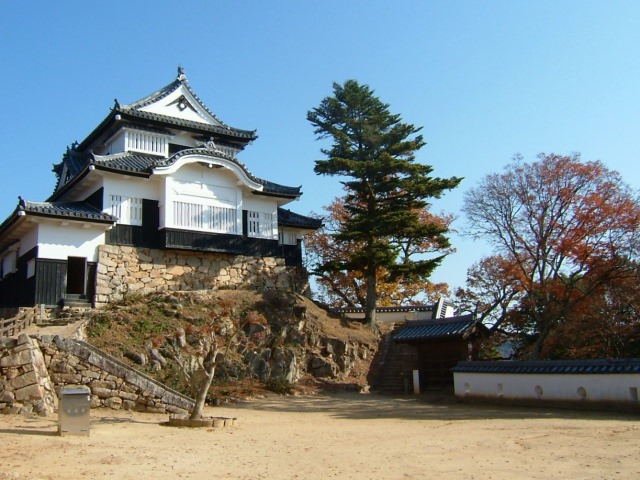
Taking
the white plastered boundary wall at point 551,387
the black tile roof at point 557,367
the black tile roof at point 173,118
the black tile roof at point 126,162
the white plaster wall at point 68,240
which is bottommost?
the white plastered boundary wall at point 551,387

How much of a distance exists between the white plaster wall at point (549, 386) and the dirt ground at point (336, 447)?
672 millimetres

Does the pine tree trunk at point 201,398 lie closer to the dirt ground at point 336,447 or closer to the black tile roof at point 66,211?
the dirt ground at point 336,447

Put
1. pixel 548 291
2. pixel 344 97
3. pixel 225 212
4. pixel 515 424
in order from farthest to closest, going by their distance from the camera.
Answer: pixel 344 97, pixel 225 212, pixel 548 291, pixel 515 424

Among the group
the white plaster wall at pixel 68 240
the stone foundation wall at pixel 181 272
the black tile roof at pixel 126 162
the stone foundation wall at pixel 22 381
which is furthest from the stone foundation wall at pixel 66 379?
the black tile roof at pixel 126 162

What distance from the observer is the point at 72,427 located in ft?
38.5

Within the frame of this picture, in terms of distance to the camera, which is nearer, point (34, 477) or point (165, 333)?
point (34, 477)

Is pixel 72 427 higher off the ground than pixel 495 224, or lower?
lower

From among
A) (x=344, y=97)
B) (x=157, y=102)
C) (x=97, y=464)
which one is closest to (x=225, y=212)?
(x=157, y=102)

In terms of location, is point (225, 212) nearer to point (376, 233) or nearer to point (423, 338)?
point (376, 233)

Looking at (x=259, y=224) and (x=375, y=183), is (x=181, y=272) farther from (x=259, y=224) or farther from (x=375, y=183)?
(x=375, y=183)

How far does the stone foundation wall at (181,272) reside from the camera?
2342 centimetres

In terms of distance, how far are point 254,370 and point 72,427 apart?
1051cm

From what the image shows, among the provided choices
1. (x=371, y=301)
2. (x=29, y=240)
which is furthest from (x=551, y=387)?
(x=29, y=240)

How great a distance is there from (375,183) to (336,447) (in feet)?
63.9
